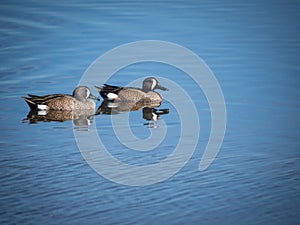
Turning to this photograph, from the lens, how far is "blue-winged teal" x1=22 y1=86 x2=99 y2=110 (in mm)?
13016

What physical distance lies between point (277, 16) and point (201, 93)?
6.33 m

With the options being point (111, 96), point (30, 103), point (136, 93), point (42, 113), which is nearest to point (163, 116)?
point (136, 93)

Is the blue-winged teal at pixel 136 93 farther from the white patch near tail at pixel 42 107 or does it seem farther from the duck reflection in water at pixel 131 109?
the white patch near tail at pixel 42 107

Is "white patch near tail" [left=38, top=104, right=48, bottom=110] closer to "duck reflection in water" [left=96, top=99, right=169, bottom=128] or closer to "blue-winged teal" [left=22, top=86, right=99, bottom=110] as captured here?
"blue-winged teal" [left=22, top=86, right=99, bottom=110]

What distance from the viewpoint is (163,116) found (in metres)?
12.8

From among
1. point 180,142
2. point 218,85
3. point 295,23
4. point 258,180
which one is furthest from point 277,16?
point 258,180

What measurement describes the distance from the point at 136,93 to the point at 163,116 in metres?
1.55

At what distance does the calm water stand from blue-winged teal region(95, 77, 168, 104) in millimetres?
518

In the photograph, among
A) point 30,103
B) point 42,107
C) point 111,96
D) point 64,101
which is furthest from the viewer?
point 111,96

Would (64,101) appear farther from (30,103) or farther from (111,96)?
(111,96)

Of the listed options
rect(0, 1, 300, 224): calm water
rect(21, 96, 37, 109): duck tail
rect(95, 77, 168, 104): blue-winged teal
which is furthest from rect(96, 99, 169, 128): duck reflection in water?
rect(21, 96, 37, 109): duck tail

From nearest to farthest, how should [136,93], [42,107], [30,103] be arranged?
1. [30,103]
2. [42,107]
3. [136,93]

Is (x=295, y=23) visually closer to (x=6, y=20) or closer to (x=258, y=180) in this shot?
(x=6, y=20)

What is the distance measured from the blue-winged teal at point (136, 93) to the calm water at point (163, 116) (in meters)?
0.52
